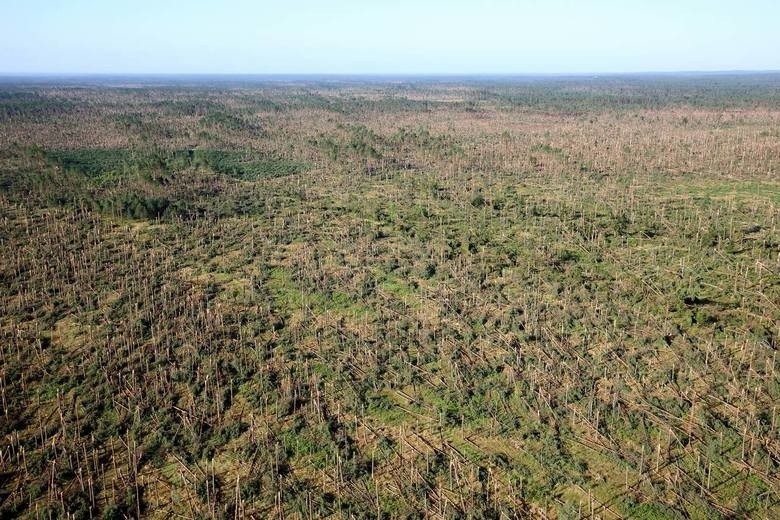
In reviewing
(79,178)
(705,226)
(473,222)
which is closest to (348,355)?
(473,222)

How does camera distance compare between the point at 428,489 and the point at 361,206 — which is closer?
the point at 428,489

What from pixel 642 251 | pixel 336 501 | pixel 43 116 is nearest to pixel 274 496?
pixel 336 501

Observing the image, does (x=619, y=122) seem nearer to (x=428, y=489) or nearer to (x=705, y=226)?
(x=705, y=226)

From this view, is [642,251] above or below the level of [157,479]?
above

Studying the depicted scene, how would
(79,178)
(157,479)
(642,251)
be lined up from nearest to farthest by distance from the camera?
(157,479) < (642,251) < (79,178)

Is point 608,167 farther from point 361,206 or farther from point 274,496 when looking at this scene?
point 274,496

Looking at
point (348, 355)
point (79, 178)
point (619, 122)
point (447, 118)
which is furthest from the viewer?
point (447, 118)
